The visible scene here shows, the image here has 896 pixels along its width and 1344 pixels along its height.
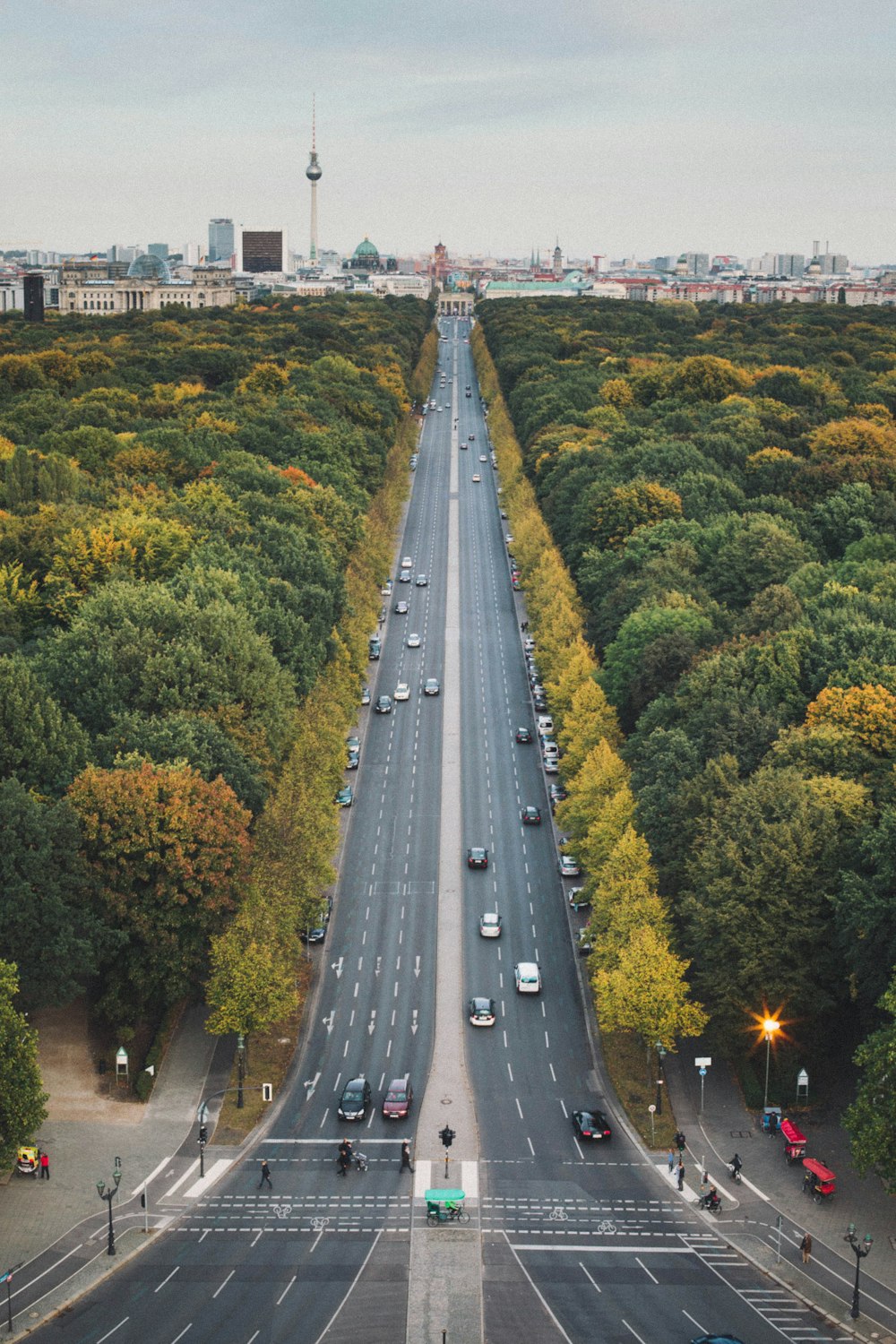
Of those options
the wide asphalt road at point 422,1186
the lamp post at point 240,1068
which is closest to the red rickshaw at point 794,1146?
the wide asphalt road at point 422,1186

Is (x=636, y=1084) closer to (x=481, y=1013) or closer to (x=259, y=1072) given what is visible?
(x=481, y=1013)

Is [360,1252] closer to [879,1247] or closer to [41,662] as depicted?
[879,1247]

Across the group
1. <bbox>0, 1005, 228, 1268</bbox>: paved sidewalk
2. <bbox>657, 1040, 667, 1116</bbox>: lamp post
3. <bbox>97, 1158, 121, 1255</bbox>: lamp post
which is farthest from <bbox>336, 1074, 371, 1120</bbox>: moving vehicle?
<bbox>657, 1040, 667, 1116</bbox>: lamp post

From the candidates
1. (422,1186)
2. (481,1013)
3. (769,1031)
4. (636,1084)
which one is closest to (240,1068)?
(422,1186)

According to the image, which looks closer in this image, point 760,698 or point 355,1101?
point 355,1101

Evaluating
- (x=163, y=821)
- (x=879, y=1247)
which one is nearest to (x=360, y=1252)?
(x=879, y=1247)

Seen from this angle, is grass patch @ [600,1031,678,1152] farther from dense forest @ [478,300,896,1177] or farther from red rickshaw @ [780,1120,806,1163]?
red rickshaw @ [780,1120,806,1163]
